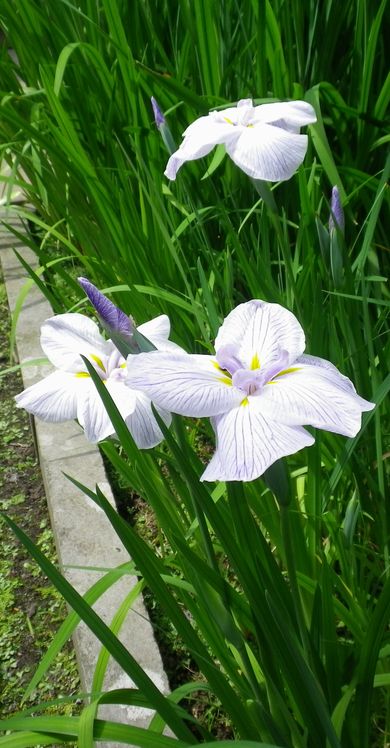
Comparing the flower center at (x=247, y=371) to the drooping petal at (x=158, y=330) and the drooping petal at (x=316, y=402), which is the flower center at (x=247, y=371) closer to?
the drooping petal at (x=316, y=402)

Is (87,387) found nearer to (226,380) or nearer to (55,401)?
→ (55,401)

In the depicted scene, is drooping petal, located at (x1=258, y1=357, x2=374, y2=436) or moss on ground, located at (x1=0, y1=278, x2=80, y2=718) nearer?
drooping petal, located at (x1=258, y1=357, x2=374, y2=436)

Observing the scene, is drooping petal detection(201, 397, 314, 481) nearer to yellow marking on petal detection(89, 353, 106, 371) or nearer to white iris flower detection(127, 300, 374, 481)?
white iris flower detection(127, 300, 374, 481)

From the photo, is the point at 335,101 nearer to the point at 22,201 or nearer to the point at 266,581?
the point at 266,581

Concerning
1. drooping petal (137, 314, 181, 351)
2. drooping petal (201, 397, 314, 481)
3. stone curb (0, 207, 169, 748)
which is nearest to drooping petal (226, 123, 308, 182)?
drooping petal (137, 314, 181, 351)

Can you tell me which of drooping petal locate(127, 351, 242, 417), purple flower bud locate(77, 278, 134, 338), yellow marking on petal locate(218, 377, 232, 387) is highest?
purple flower bud locate(77, 278, 134, 338)

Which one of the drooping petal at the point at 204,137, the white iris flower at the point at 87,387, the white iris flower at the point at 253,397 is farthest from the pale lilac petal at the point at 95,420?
the drooping petal at the point at 204,137

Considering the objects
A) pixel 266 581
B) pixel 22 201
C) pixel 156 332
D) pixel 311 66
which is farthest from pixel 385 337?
pixel 22 201

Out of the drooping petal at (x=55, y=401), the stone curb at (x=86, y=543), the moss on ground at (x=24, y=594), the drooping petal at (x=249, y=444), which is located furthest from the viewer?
the moss on ground at (x=24, y=594)
